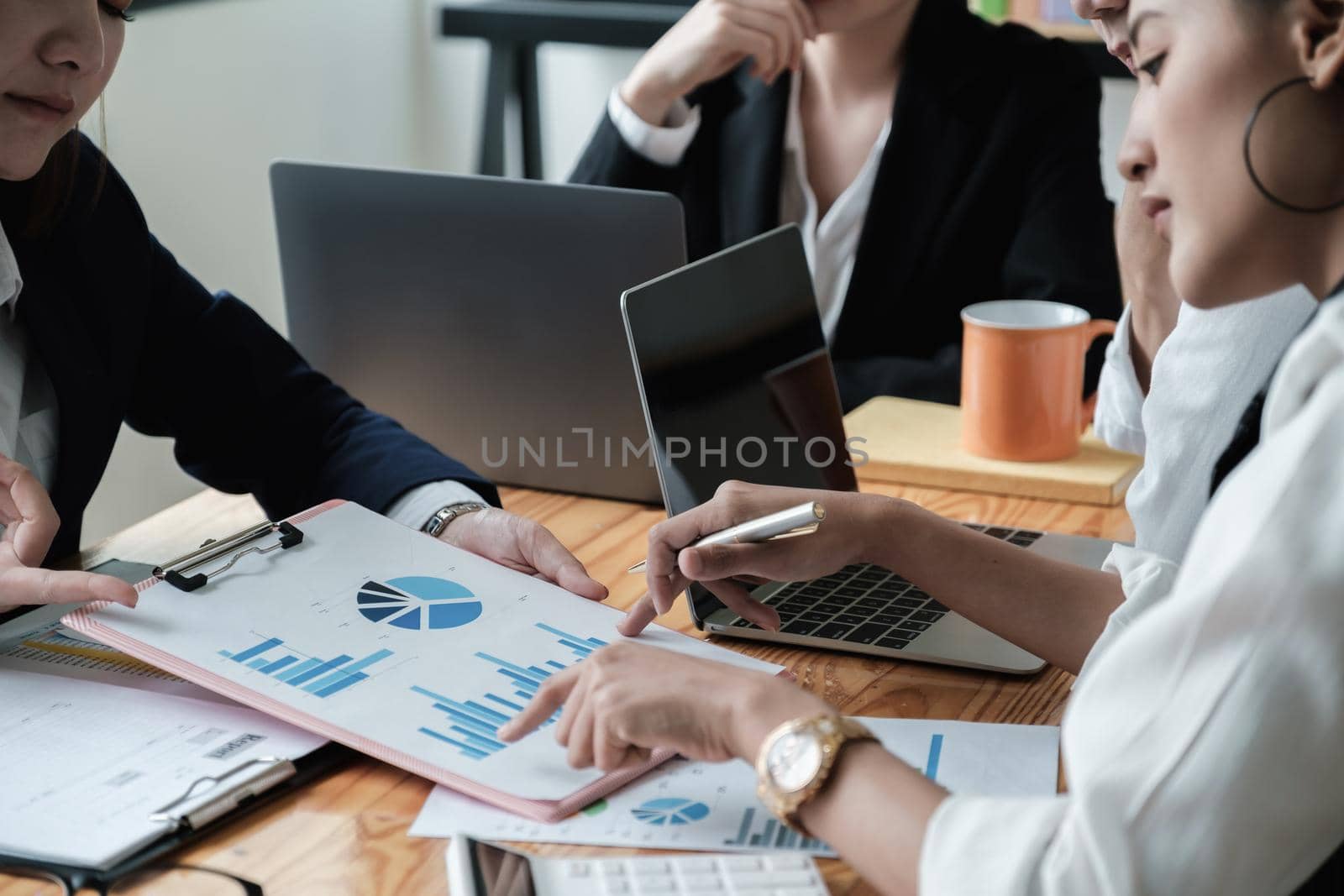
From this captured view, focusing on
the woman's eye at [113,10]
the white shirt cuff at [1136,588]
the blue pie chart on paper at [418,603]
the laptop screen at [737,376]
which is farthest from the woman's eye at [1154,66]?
the woman's eye at [113,10]

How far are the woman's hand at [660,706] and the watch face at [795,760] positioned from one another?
1cm

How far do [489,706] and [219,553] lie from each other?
0.83ft

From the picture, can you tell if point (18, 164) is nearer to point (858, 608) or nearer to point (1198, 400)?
point (858, 608)

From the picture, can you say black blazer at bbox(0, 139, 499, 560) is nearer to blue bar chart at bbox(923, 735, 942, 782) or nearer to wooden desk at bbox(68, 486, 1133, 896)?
wooden desk at bbox(68, 486, 1133, 896)

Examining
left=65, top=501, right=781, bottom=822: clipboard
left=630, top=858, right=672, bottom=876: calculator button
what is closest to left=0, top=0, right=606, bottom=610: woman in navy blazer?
left=65, top=501, right=781, bottom=822: clipboard

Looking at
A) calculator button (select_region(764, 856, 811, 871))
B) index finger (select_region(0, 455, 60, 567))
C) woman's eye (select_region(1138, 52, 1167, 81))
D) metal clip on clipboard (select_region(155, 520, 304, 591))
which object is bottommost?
calculator button (select_region(764, 856, 811, 871))

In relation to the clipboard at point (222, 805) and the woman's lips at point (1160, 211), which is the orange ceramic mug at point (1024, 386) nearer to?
the woman's lips at point (1160, 211)

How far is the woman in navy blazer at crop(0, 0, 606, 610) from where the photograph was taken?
3.74ft

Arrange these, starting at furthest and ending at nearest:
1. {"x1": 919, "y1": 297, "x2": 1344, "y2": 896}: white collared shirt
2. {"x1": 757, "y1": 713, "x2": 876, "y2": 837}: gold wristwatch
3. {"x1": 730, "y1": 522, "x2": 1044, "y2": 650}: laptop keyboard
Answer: {"x1": 730, "y1": 522, "x2": 1044, "y2": 650}: laptop keyboard, {"x1": 757, "y1": 713, "x2": 876, "y2": 837}: gold wristwatch, {"x1": 919, "y1": 297, "x2": 1344, "y2": 896}: white collared shirt

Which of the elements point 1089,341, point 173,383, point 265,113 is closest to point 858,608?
point 1089,341

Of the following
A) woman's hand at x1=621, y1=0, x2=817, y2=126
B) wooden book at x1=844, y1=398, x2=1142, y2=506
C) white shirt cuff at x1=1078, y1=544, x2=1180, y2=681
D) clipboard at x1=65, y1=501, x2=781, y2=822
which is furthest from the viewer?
woman's hand at x1=621, y1=0, x2=817, y2=126

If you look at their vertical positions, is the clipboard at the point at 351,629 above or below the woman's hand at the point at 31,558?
below

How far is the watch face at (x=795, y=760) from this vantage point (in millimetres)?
730

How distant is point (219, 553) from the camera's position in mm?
1009
